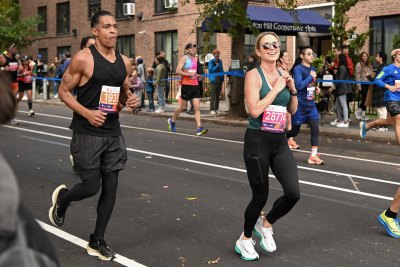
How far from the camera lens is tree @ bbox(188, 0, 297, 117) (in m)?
16.5

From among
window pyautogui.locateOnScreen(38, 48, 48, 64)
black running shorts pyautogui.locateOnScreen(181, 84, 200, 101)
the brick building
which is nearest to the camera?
black running shorts pyautogui.locateOnScreen(181, 84, 200, 101)

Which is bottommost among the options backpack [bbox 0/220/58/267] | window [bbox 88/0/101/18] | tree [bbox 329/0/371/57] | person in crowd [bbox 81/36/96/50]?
backpack [bbox 0/220/58/267]

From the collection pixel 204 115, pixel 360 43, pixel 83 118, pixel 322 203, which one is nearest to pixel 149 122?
pixel 204 115

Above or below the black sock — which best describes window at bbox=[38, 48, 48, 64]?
above

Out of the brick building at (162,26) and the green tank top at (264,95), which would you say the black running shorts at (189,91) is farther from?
the green tank top at (264,95)

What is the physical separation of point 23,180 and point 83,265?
12.6 feet

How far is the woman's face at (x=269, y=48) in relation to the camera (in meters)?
5.04

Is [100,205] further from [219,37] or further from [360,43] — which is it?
[219,37]

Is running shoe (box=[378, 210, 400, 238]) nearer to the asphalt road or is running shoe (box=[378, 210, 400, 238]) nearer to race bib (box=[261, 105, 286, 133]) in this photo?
the asphalt road

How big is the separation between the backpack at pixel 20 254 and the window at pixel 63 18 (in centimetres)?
3798

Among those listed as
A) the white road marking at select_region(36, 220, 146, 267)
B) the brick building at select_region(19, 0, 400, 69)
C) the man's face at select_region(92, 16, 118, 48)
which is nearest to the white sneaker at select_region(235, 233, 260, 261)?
the white road marking at select_region(36, 220, 146, 267)

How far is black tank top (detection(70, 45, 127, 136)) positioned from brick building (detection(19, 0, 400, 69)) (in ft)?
41.4

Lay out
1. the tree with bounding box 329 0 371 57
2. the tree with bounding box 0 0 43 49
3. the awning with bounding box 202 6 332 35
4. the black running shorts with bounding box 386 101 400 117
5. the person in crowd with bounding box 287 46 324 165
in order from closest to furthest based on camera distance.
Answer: the black running shorts with bounding box 386 101 400 117
the person in crowd with bounding box 287 46 324 165
the awning with bounding box 202 6 332 35
the tree with bounding box 329 0 371 57
the tree with bounding box 0 0 43 49

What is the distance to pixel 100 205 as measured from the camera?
16.9 feet
